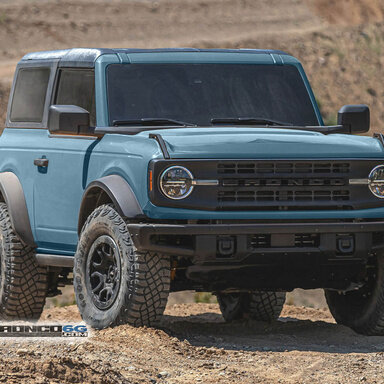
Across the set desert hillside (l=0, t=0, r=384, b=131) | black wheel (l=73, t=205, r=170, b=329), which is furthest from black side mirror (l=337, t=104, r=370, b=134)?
desert hillside (l=0, t=0, r=384, b=131)

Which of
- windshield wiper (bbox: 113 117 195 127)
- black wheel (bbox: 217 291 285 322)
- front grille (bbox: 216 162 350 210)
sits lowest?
black wheel (bbox: 217 291 285 322)

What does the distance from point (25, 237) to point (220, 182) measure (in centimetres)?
242

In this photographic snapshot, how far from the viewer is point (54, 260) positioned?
9133 millimetres

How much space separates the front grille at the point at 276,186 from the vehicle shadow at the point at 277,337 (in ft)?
3.26

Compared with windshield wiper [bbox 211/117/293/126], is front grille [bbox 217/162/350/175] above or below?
below

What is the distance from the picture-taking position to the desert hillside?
4156cm

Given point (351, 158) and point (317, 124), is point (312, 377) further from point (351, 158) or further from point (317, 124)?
point (317, 124)

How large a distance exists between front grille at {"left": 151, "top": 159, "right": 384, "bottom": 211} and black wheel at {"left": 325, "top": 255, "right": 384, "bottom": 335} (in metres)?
0.79

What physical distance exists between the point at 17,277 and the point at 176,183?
249cm

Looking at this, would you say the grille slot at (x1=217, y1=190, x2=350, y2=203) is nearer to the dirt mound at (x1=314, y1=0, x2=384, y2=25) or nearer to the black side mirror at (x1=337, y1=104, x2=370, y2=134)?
the black side mirror at (x1=337, y1=104, x2=370, y2=134)

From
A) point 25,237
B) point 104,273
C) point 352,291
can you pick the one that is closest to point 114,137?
point 104,273

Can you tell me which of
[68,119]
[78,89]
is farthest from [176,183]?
[78,89]

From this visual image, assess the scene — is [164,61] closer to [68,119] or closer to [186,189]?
[68,119]

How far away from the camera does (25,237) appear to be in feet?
31.2
